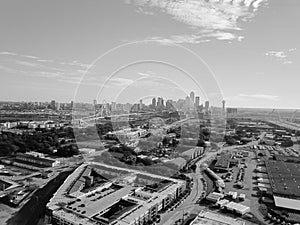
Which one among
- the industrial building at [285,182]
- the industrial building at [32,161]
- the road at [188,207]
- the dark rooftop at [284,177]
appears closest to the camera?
the road at [188,207]

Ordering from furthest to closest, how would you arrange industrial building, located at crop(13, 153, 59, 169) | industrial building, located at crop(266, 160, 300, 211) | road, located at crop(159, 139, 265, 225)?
industrial building, located at crop(13, 153, 59, 169)
industrial building, located at crop(266, 160, 300, 211)
road, located at crop(159, 139, 265, 225)

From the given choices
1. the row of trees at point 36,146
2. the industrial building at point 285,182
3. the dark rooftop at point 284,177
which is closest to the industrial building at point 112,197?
the industrial building at point 285,182

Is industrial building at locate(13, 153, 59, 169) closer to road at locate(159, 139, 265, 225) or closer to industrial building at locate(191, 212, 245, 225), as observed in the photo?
road at locate(159, 139, 265, 225)

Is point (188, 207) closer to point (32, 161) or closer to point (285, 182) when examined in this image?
point (285, 182)

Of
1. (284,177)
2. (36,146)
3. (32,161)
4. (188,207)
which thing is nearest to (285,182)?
(284,177)

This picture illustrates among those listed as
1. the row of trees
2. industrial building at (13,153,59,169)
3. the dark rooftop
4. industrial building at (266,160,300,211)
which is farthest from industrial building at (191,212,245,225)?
the row of trees

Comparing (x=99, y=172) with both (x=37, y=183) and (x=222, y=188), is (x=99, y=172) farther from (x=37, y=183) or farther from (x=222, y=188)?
(x=222, y=188)

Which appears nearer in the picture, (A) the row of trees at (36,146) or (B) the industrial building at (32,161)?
(B) the industrial building at (32,161)

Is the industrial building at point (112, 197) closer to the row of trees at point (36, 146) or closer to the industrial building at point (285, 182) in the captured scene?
the industrial building at point (285, 182)
